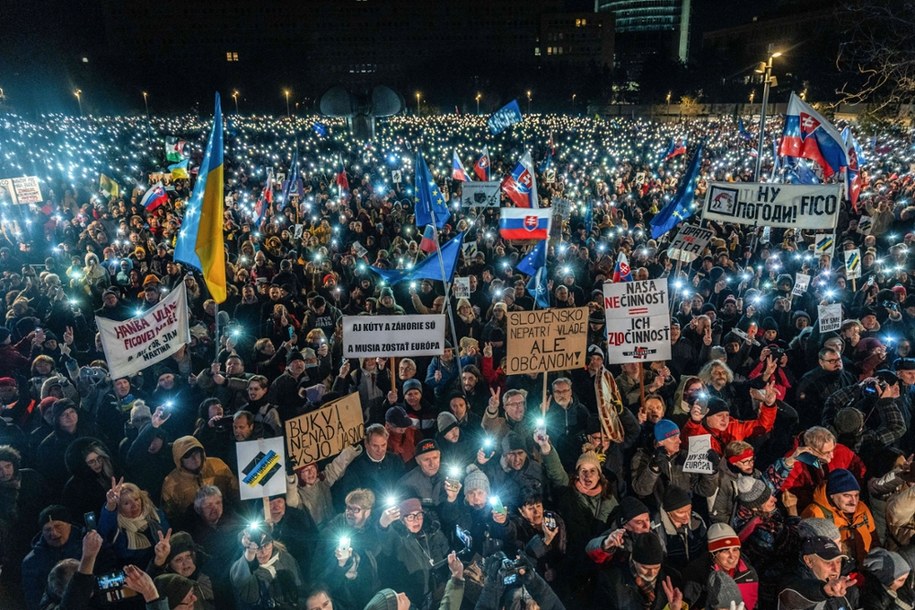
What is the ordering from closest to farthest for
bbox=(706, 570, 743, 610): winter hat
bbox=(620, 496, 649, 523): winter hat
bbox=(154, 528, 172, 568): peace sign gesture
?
1. bbox=(706, 570, 743, 610): winter hat
2. bbox=(154, 528, 172, 568): peace sign gesture
3. bbox=(620, 496, 649, 523): winter hat

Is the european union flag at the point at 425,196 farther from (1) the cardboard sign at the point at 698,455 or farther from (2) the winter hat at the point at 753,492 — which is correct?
(2) the winter hat at the point at 753,492

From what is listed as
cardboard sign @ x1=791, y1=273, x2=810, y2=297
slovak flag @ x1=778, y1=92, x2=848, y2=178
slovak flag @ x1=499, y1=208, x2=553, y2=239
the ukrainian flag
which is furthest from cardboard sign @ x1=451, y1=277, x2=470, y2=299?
slovak flag @ x1=778, y1=92, x2=848, y2=178

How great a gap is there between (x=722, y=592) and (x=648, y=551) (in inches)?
17.6

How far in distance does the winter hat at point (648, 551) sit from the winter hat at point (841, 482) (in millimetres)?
1385

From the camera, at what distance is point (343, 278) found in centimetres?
1159

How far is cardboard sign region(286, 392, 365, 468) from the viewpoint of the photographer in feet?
14.5

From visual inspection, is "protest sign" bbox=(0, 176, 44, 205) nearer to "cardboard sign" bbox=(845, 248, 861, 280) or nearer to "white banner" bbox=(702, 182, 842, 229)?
"white banner" bbox=(702, 182, 842, 229)

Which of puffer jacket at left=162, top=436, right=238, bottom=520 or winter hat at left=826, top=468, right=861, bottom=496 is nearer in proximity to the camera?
winter hat at left=826, top=468, right=861, bottom=496

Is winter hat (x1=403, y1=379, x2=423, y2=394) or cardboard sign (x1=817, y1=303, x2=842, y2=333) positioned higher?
cardboard sign (x1=817, y1=303, x2=842, y2=333)

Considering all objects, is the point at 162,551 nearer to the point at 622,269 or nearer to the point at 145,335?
the point at 145,335

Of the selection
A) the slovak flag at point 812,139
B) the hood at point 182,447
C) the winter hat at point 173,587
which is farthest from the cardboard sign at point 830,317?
the winter hat at point 173,587

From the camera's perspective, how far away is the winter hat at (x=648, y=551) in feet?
11.0

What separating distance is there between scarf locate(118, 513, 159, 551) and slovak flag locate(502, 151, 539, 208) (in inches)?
325

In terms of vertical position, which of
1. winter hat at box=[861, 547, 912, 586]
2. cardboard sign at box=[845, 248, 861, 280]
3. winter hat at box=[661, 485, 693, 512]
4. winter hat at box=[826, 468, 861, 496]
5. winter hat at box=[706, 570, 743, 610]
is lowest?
winter hat at box=[706, 570, 743, 610]
